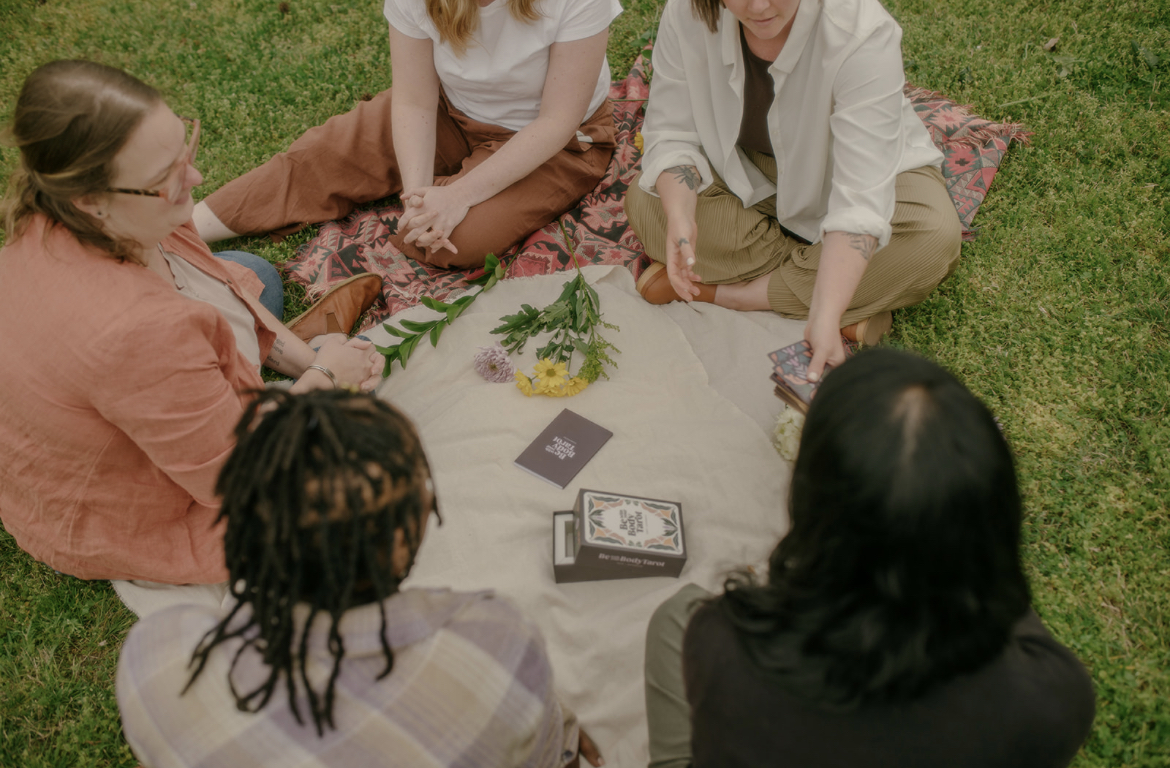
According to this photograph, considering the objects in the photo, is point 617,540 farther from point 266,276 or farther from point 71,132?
point 266,276

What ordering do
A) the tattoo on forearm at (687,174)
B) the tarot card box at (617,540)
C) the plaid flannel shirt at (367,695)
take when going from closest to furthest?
the plaid flannel shirt at (367,695) → the tarot card box at (617,540) → the tattoo on forearm at (687,174)

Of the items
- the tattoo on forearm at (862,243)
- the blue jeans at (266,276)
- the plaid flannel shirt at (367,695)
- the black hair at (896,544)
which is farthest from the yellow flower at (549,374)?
the black hair at (896,544)

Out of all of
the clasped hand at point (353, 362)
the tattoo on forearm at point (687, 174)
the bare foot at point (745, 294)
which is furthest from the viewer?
the bare foot at point (745, 294)

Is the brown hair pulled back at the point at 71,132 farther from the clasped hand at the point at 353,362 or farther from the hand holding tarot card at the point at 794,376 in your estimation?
the hand holding tarot card at the point at 794,376

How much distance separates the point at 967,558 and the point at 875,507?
15 centimetres

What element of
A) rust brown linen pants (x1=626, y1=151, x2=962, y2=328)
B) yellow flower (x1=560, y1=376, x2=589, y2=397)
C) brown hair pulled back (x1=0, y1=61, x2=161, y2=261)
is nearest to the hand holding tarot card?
rust brown linen pants (x1=626, y1=151, x2=962, y2=328)

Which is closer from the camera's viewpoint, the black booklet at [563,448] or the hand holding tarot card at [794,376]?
the hand holding tarot card at [794,376]

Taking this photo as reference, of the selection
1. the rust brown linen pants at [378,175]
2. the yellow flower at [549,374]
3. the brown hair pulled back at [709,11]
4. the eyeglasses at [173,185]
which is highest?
the brown hair pulled back at [709,11]

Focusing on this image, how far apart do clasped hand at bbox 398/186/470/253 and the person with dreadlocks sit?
5.41 feet

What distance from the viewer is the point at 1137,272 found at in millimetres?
2773

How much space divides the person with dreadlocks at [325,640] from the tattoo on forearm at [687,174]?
69.2 inches

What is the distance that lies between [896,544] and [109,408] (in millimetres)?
1616

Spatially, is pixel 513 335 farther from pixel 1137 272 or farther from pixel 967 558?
pixel 1137 272

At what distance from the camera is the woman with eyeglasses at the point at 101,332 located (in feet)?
5.17
